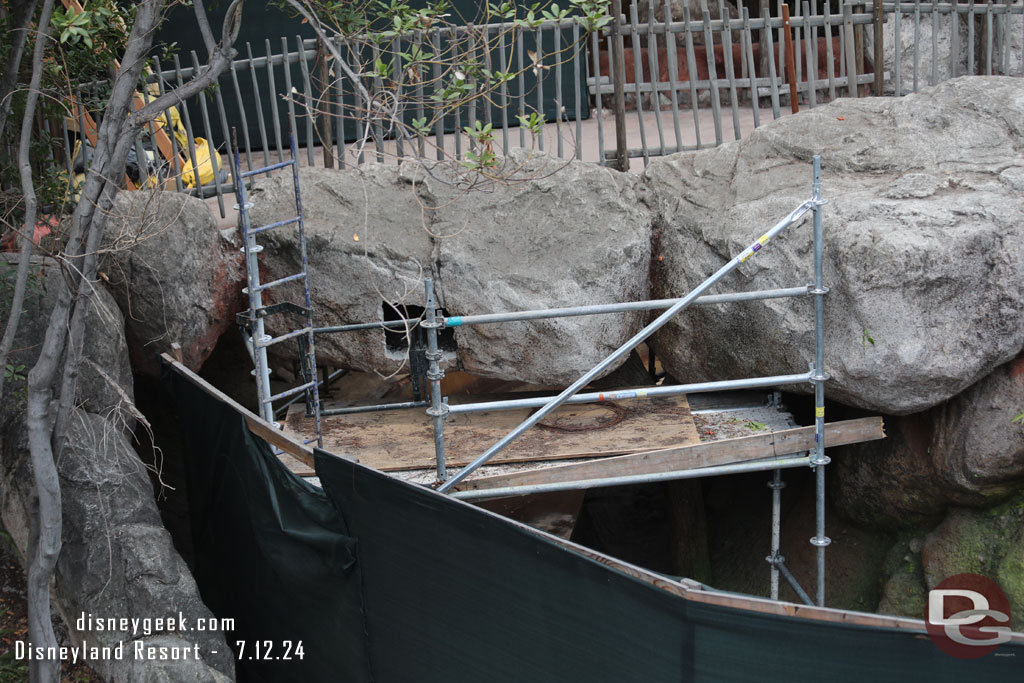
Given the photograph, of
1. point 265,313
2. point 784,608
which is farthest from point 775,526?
point 265,313

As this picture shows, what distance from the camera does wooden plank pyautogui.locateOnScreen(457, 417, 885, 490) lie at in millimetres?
5672

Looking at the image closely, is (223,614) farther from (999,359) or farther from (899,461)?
(999,359)

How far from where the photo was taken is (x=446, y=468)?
230 inches

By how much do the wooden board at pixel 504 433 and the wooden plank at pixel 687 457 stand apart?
0.23 metres

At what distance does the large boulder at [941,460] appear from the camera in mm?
6090

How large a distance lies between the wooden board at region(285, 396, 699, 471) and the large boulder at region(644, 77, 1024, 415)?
0.56 meters

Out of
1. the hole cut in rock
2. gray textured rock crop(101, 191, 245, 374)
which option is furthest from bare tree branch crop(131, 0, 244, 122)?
the hole cut in rock

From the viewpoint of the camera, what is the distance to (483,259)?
6.61 metres

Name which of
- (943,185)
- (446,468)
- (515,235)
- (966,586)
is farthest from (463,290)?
(966,586)

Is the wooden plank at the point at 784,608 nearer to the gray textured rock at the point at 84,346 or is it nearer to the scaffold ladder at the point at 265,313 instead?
the scaffold ladder at the point at 265,313

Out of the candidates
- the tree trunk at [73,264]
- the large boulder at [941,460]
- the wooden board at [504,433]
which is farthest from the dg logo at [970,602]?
the tree trunk at [73,264]

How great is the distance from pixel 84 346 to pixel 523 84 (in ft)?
14.0

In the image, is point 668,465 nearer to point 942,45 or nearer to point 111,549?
point 111,549

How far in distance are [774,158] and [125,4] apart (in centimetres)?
479
